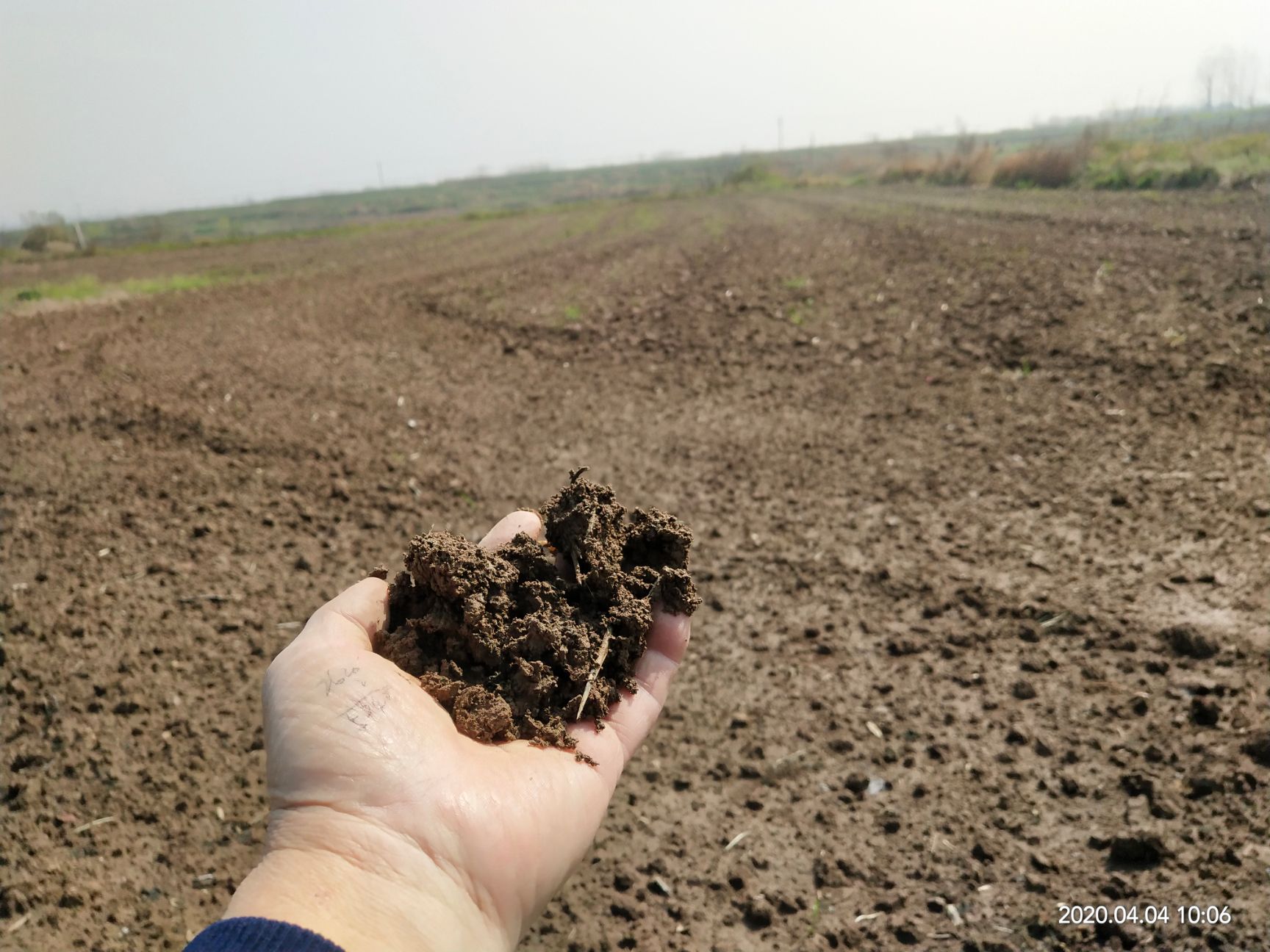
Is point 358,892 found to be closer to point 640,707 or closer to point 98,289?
point 640,707

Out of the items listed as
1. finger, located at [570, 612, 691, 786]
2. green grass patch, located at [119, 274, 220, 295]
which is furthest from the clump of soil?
green grass patch, located at [119, 274, 220, 295]

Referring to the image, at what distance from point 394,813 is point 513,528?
3.59 ft

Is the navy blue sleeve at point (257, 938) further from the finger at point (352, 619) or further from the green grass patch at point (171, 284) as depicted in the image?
Answer: the green grass patch at point (171, 284)

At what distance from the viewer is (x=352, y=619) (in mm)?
2295

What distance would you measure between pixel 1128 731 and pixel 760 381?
5251 mm

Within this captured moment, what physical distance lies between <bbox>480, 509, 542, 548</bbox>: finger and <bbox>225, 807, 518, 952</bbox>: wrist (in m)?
1.06

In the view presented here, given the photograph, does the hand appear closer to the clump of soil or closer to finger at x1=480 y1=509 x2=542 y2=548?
the clump of soil

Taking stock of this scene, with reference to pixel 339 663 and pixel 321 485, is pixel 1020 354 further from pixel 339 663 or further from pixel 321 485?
pixel 339 663

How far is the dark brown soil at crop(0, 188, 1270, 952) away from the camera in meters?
2.90

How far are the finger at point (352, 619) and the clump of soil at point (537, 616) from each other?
0.05 metres

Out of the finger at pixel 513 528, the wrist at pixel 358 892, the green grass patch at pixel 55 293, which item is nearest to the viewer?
the wrist at pixel 358 892

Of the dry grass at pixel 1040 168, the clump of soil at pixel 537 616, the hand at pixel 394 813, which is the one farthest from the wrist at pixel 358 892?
the dry grass at pixel 1040 168

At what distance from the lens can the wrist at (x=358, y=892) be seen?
5.11 ft

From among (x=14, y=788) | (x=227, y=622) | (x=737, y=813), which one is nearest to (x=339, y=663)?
(x=737, y=813)
